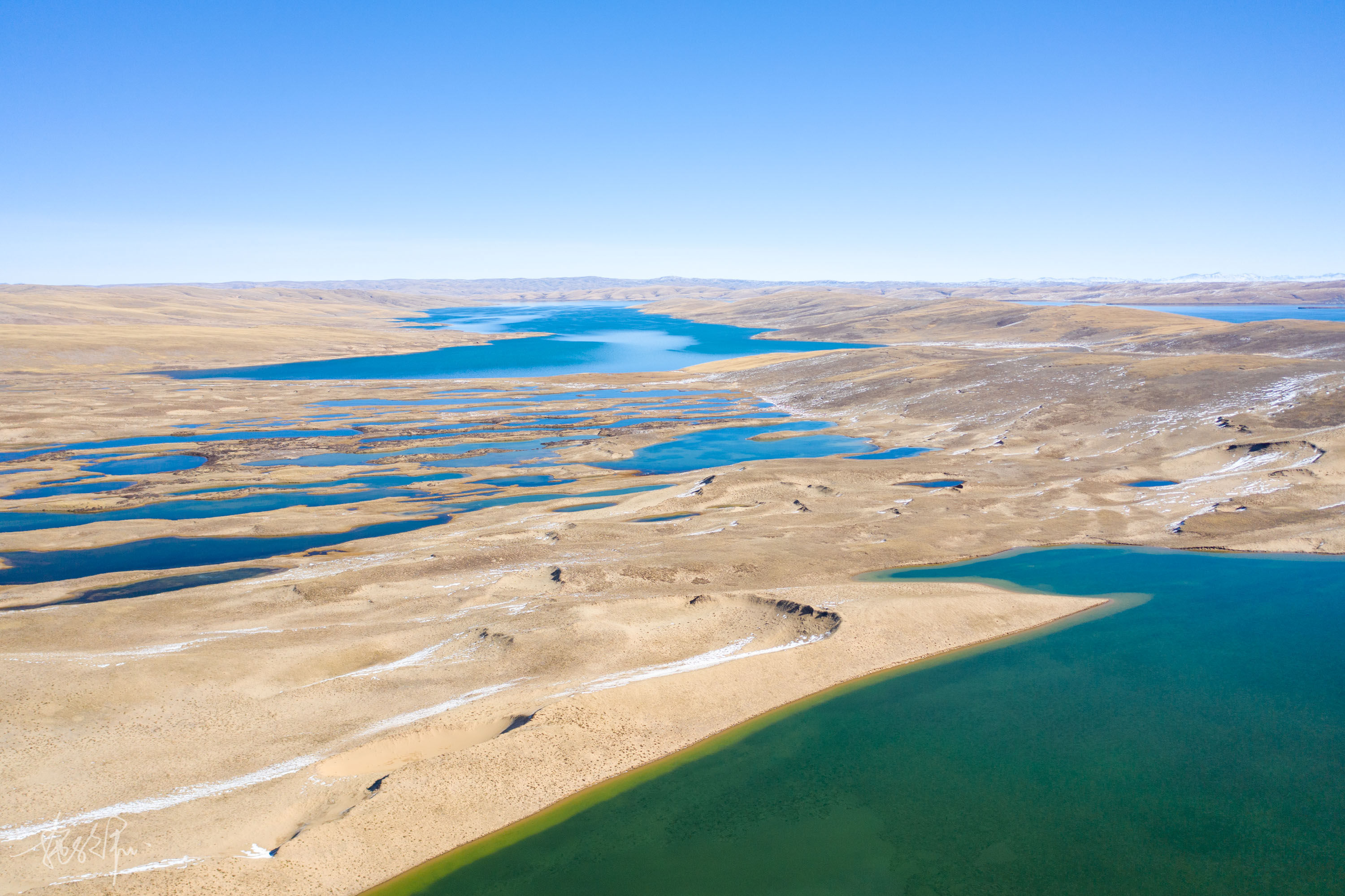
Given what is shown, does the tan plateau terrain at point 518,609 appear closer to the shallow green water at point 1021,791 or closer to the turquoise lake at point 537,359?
the shallow green water at point 1021,791

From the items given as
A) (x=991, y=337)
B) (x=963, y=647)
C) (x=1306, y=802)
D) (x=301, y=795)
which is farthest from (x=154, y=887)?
(x=991, y=337)

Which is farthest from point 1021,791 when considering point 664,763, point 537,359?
point 537,359

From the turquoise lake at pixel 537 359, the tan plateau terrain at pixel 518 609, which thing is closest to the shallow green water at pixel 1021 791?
the tan plateau terrain at pixel 518 609

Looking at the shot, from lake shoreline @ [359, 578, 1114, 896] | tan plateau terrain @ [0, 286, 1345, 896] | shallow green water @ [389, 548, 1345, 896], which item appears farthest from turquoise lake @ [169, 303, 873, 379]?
shallow green water @ [389, 548, 1345, 896]

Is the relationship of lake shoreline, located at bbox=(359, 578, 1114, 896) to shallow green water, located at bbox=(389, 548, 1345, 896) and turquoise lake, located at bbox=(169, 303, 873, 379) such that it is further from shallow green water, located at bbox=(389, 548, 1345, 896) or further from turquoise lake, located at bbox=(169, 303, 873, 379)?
turquoise lake, located at bbox=(169, 303, 873, 379)

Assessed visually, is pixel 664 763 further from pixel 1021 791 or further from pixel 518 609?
pixel 518 609
